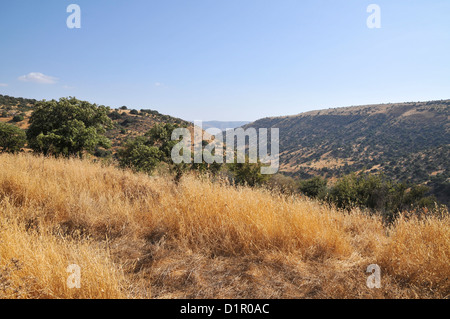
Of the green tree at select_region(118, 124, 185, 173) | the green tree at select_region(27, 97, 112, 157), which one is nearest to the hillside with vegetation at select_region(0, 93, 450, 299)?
the green tree at select_region(27, 97, 112, 157)

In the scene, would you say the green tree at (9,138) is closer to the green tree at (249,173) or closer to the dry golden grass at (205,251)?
the green tree at (249,173)

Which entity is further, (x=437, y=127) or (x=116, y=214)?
(x=437, y=127)

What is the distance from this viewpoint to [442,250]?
8.58 feet

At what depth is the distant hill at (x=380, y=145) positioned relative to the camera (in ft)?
140

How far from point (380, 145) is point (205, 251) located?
73823 millimetres

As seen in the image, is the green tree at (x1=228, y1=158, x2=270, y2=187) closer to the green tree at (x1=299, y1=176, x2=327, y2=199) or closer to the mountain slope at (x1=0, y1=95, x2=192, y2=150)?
the green tree at (x1=299, y1=176, x2=327, y2=199)

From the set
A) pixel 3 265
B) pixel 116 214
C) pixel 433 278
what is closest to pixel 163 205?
pixel 116 214

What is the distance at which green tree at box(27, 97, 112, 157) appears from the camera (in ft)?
36.1

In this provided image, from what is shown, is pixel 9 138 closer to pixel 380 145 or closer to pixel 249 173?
pixel 249 173

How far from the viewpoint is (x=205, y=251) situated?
3021 mm

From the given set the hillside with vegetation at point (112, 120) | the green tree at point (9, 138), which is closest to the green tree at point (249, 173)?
the hillside with vegetation at point (112, 120)

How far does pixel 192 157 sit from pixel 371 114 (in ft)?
315
